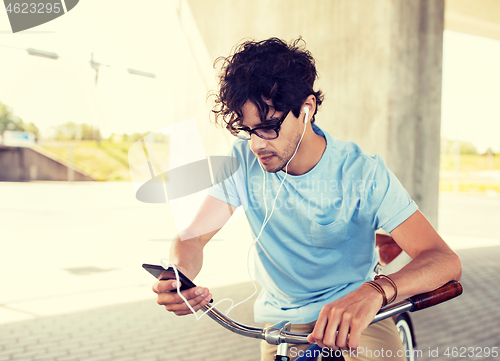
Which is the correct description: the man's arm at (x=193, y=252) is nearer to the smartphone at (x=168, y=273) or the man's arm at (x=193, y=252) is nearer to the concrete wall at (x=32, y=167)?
the smartphone at (x=168, y=273)

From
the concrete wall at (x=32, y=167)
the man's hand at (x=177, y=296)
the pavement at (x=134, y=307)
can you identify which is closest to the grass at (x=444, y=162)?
the concrete wall at (x=32, y=167)

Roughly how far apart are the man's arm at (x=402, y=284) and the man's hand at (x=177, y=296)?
0.27 metres

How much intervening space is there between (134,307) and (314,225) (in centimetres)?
322

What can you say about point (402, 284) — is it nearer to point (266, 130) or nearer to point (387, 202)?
point (387, 202)

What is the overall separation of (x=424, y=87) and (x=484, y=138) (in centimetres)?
3435

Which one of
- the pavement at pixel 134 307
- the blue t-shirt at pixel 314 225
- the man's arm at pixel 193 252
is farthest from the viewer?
the pavement at pixel 134 307

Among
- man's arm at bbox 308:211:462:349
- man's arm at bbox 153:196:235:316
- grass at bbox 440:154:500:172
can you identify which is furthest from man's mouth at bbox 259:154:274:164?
grass at bbox 440:154:500:172

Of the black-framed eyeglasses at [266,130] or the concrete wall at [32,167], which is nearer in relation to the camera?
the black-framed eyeglasses at [266,130]

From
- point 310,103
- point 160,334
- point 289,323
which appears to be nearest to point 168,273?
point 289,323

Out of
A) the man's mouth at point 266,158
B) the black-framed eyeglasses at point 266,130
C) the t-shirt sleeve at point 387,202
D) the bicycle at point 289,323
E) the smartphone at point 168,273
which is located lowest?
the bicycle at point 289,323

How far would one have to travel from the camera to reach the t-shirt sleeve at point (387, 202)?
3.95ft

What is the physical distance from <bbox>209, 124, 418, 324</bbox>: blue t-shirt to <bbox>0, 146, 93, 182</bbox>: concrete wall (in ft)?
83.7

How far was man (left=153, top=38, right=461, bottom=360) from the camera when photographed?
1.22 metres

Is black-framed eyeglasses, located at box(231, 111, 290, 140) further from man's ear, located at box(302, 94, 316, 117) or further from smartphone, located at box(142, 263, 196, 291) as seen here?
smartphone, located at box(142, 263, 196, 291)
